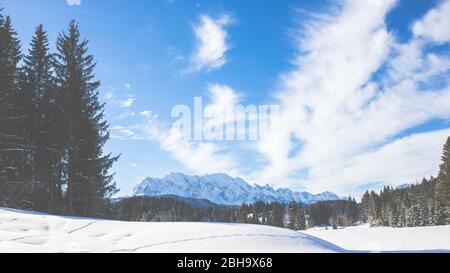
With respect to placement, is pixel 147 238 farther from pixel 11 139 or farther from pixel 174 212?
pixel 174 212

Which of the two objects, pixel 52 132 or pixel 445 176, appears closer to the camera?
pixel 52 132

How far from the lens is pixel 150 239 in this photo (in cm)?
695

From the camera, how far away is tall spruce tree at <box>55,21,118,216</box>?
2647 centimetres

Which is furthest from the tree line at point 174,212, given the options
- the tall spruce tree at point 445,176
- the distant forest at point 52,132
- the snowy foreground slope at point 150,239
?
the snowy foreground slope at point 150,239

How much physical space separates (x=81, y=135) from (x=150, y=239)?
22179 mm

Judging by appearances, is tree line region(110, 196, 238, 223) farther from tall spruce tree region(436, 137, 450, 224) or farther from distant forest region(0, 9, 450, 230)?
distant forest region(0, 9, 450, 230)

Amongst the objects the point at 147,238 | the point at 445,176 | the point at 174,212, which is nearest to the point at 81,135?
the point at 147,238

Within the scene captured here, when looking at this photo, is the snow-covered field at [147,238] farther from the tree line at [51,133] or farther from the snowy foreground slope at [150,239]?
the tree line at [51,133]

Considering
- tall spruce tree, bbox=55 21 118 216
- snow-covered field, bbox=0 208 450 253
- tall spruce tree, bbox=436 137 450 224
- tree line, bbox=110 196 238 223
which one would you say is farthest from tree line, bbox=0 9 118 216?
tree line, bbox=110 196 238 223

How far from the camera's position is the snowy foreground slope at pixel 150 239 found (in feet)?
20.8
